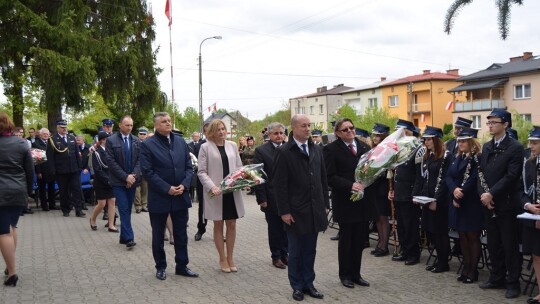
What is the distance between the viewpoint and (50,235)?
10805 millimetres

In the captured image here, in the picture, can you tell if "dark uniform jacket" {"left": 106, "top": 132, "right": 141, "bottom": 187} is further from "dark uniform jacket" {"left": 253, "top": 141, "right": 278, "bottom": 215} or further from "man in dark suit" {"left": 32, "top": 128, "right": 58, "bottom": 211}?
"man in dark suit" {"left": 32, "top": 128, "right": 58, "bottom": 211}

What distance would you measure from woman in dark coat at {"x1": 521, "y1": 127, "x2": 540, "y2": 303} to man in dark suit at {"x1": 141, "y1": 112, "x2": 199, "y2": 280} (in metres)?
4.08

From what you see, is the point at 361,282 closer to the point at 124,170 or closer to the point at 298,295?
the point at 298,295

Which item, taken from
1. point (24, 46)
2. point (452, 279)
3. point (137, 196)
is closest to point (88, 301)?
point (452, 279)

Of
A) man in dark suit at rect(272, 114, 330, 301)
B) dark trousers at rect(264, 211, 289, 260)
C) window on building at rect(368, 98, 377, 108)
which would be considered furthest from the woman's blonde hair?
window on building at rect(368, 98, 377, 108)

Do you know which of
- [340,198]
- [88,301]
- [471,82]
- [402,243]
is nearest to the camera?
[88,301]

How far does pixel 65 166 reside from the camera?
13.5 m

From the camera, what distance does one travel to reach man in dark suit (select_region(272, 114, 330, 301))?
20.5 ft

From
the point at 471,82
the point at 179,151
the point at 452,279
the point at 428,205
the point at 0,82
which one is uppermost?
the point at 471,82

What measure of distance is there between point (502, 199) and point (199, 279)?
3.87 metres

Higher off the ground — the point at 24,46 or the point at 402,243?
the point at 24,46

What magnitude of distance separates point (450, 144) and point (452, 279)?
2407 millimetres

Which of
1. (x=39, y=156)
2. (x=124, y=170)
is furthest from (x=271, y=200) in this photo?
(x=39, y=156)

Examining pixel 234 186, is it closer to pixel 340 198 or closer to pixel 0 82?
pixel 340 198
